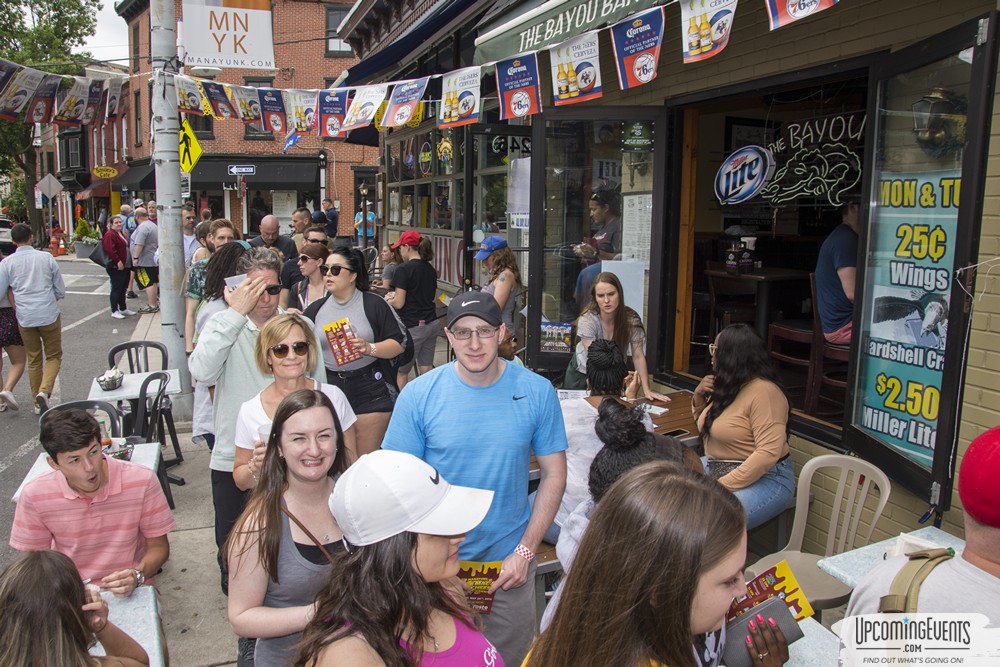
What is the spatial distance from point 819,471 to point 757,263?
389 centimetres

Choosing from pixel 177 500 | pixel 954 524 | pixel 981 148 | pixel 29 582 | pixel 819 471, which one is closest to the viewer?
pixel 29 582

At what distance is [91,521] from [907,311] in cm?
417

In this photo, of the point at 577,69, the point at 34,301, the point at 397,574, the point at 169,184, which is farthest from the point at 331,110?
the point at 397,574

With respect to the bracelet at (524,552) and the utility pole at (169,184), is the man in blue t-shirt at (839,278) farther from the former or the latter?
the utility pole at (169,184)

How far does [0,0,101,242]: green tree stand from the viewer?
2992 centimetres

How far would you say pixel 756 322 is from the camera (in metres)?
7.64

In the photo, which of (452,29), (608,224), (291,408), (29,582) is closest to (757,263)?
(608,224)

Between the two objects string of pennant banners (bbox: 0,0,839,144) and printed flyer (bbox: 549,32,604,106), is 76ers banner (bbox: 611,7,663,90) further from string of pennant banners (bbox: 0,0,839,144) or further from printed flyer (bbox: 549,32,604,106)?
printed flyer (bbox: 549,32,604,106)

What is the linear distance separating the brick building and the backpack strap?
1192 inches

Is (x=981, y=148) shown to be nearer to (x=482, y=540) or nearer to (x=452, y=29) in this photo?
(x=482, y=540)

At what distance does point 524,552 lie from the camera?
2.83m

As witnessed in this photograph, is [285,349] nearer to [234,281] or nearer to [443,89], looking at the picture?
[234,281]

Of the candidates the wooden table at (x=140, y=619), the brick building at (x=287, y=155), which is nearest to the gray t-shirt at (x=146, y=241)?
the wooden table at (x=140, y=619)

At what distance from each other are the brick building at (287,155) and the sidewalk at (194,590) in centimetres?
2626
